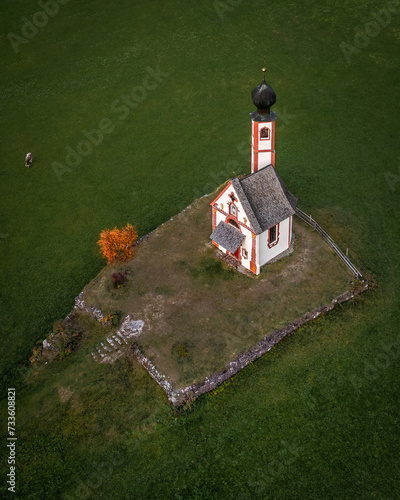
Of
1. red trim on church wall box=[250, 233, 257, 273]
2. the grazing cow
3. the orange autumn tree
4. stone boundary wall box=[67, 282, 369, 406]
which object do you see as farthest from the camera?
the grazing cow

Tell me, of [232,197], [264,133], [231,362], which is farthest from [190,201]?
[231,362]

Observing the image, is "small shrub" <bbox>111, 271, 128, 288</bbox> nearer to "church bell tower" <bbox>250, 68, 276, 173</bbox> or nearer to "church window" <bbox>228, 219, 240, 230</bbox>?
"church window" <bbox>228, 219, 240, 230</bbox>

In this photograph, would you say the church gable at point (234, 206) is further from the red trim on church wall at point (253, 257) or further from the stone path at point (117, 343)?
the stone path at point (117, 343)

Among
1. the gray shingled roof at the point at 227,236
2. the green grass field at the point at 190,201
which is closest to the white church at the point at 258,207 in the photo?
the gray shingled roof at the point at 227,236

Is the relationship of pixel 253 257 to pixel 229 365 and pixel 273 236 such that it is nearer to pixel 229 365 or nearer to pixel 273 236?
pixel 273 236

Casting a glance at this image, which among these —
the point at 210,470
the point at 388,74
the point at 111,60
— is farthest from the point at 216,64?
the point at 210,470

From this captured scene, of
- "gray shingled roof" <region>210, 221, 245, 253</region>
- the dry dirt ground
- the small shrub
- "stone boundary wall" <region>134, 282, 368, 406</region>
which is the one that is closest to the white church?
"gray shingled roof" <region>210, 221, 245, 253</region>
